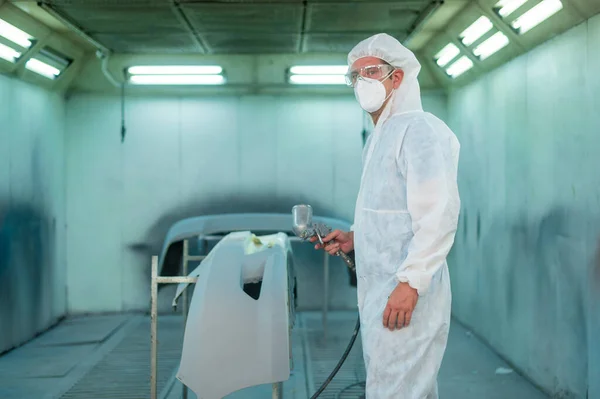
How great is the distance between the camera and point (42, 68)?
4828mm

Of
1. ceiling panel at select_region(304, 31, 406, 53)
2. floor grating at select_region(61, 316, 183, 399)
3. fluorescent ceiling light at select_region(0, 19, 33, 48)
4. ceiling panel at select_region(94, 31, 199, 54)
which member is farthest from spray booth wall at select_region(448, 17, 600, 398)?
fluorescent ceiling light at select_region(0, 19, 33, 48)

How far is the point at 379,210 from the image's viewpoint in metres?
2.00

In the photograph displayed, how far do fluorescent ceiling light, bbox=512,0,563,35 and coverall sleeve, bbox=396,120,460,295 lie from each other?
1574mm

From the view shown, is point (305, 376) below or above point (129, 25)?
below

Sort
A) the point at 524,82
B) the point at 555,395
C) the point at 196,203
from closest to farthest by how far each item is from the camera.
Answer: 1. the point at 555,395
2. the point at 524,82
3. the point at 196,203

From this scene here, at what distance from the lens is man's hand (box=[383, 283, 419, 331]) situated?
5.94ft

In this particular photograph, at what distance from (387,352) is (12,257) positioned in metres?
3.45

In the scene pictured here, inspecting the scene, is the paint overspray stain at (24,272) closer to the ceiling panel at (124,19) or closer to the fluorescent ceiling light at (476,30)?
the ceiling panel at (124,19)

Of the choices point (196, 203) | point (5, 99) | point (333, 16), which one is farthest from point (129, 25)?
point (196, 203)

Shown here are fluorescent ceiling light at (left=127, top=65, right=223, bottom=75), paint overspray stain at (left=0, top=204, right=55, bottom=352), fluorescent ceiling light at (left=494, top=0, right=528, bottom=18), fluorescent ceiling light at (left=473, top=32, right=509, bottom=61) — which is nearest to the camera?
fluorescent ceiling light at (left=494, top=0, right=528, bottom=18)

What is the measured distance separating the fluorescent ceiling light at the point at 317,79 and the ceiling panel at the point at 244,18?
905 millimetres

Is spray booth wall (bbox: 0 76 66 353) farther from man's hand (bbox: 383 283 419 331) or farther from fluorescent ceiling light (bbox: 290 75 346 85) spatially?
man's hand (bbox: 383 283 419 331)

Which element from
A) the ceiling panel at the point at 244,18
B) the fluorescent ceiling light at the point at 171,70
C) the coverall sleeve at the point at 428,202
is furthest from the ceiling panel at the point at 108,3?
the coverall sleeve at the point at 428,202

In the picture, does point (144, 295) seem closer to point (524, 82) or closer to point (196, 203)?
point (196, 203)
